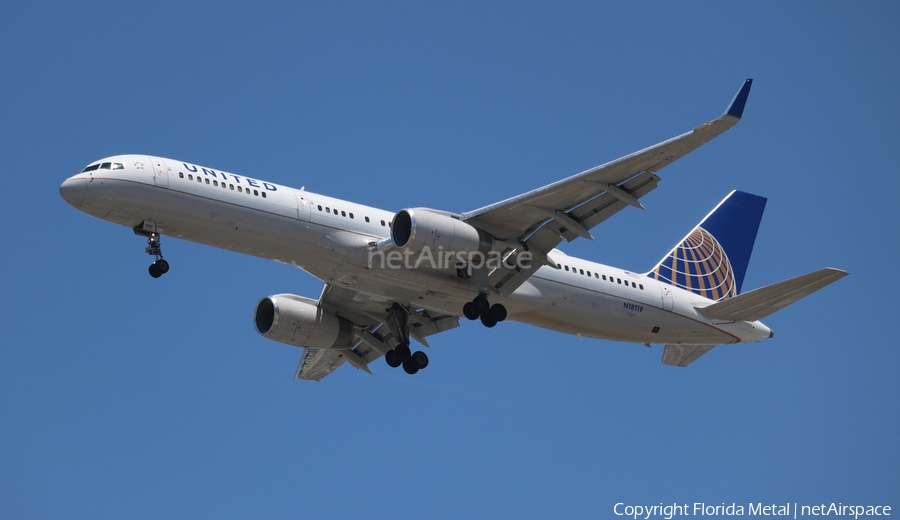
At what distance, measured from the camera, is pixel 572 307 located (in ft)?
118

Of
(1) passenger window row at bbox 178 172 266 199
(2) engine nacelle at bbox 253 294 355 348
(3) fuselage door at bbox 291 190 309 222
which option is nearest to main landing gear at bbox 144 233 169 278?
(1) passenger window row at bbox 178 172 266 199

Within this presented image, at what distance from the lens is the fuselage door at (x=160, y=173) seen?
31.2m

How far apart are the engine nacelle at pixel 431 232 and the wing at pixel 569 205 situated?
0.79 metres

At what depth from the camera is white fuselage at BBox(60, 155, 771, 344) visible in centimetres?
3117

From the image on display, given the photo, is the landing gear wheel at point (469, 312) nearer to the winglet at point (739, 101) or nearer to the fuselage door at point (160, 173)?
the fuselage door at point (160, 173)

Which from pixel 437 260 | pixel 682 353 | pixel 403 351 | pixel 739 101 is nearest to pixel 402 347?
pixel 403 351

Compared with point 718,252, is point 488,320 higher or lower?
lower

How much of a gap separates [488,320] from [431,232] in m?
4.18

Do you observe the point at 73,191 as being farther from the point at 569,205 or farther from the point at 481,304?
the point at 569,205

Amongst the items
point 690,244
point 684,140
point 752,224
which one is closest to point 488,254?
point 684,140

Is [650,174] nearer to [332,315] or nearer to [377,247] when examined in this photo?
[377,247]

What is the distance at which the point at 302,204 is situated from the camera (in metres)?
32.7

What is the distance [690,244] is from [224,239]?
61.0 ft

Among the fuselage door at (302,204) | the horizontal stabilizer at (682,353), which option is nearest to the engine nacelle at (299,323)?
the fuselage door at (302,204)
